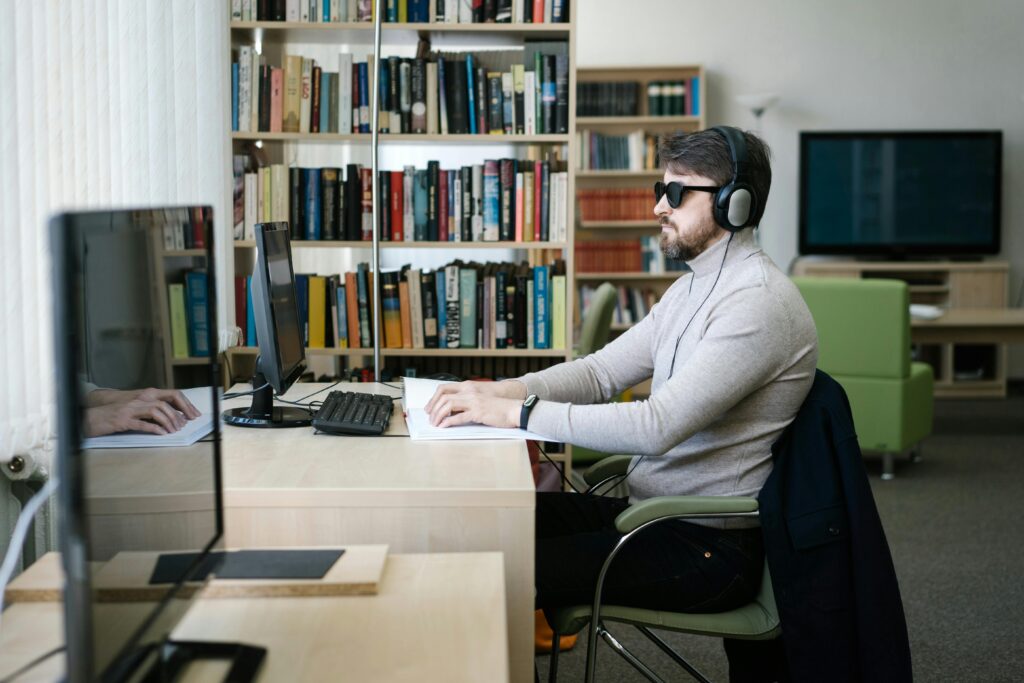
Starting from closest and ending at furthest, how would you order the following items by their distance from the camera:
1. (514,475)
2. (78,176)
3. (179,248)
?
(179,248)
(514,475)
(78,176)

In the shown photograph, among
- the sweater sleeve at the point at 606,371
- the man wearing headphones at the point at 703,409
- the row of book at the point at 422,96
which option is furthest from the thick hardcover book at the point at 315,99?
the man wearing headphones at the point at 703,409

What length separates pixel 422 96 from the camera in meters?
3.35

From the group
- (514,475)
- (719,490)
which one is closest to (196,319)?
(514,475)

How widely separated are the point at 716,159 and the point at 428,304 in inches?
60.6

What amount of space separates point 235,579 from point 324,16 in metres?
2.42

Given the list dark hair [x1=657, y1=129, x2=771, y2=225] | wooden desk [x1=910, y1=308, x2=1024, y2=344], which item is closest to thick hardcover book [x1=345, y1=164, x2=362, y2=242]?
dark hair [x1=657, y1=129, x2=771, y2=225]

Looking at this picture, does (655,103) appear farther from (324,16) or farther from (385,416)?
(385,416)

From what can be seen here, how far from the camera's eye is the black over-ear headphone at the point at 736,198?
196 cm

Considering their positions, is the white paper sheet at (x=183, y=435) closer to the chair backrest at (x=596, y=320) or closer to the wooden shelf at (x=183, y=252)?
the wooden shelf at (x=183, y=252)

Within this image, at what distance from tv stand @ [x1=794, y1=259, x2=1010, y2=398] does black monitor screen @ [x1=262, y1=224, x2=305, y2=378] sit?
5.53 meters

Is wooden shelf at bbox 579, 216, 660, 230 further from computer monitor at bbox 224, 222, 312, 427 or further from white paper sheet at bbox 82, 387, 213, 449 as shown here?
white paper sheet at bbox 82, 387, 213, 449

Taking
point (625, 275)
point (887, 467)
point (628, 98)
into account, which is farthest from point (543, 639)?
point (628, 98)

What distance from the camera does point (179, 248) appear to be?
1.05 metres

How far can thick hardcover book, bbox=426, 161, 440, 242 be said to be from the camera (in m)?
3.38
